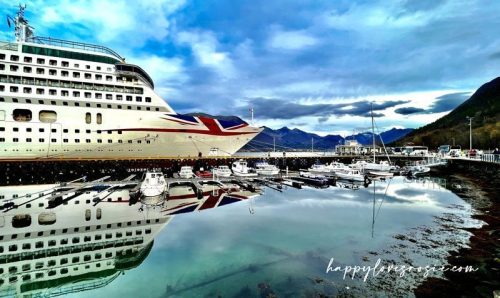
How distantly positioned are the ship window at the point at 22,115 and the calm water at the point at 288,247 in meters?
29.1

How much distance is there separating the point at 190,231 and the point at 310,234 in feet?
23.1

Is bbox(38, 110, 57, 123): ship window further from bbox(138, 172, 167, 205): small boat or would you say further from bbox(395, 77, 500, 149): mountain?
bbox(395, 77, 500, 149): mountain

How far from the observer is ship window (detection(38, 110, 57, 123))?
116ft

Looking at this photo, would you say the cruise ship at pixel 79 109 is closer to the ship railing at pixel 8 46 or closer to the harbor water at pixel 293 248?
the ship railing at pixel 8 46

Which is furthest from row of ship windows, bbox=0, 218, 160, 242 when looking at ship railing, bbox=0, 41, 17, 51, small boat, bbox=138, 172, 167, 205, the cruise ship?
ship railing, bbox=0, 41, 17, 51

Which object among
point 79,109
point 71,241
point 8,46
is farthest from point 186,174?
point 8,46

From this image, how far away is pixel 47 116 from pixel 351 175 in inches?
1619

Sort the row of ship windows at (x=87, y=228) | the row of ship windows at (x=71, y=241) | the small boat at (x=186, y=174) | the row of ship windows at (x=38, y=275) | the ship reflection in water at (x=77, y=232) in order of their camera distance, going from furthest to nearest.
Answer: the small boat at (x=186, y=174), the row of ship windows at (x=87, y=228), the row of ship windows at (x=71, y=241), the ship reflection in water at (x=77, y=232), the row of ship windows at (x=38, y=275)

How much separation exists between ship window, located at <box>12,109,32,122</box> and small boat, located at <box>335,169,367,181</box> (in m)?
42.4

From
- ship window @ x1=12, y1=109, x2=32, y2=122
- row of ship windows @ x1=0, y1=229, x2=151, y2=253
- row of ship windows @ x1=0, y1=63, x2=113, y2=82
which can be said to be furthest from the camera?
row of ship windows @ x1=0, y1=63, x2=113, y2=82

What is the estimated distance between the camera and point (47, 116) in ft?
116

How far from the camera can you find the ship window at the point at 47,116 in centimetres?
3525

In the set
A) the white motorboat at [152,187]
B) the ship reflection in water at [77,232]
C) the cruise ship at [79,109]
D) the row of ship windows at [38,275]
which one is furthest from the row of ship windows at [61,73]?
the row of ship windows at [38,275]

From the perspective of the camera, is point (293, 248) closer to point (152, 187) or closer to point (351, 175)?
point (152, 187)
